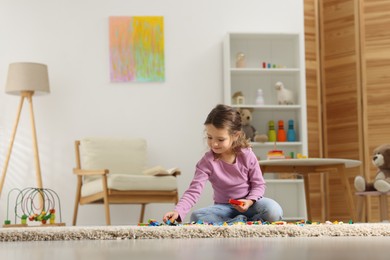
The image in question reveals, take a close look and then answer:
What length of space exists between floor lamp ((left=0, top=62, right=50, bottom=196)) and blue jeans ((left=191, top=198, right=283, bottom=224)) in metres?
2.69

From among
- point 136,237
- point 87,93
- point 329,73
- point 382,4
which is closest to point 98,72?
point 87,93

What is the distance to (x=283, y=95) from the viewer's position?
570cm

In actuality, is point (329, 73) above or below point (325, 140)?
above

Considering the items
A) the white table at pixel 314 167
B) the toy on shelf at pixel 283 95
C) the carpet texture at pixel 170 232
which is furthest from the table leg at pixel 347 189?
the carpet texture at pixel 170 232

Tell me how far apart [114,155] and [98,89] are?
0.70m

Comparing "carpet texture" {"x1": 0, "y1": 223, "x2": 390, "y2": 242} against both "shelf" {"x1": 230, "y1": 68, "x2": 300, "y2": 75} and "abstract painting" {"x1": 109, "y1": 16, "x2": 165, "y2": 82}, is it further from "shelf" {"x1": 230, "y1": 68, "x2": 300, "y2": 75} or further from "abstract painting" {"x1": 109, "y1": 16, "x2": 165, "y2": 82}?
"abstract painting" {"x1": 109, "y1": 16, "x2": 165, "y2": 82}

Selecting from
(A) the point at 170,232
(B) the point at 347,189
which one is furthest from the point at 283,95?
(A) the point at 170,232

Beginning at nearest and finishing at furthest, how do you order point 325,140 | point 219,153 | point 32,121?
point 219,153, point 32,121, point 325,140

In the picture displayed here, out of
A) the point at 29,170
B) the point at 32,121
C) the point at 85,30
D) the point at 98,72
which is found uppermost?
the point at 85,30

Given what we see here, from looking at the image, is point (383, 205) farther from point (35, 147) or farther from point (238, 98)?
point (35, 147)

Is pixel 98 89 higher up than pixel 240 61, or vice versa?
pixel 240 61

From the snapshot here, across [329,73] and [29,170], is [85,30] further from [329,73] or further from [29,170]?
[329,73]

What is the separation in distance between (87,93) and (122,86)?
0.30 meters

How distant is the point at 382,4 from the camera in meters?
6.04
